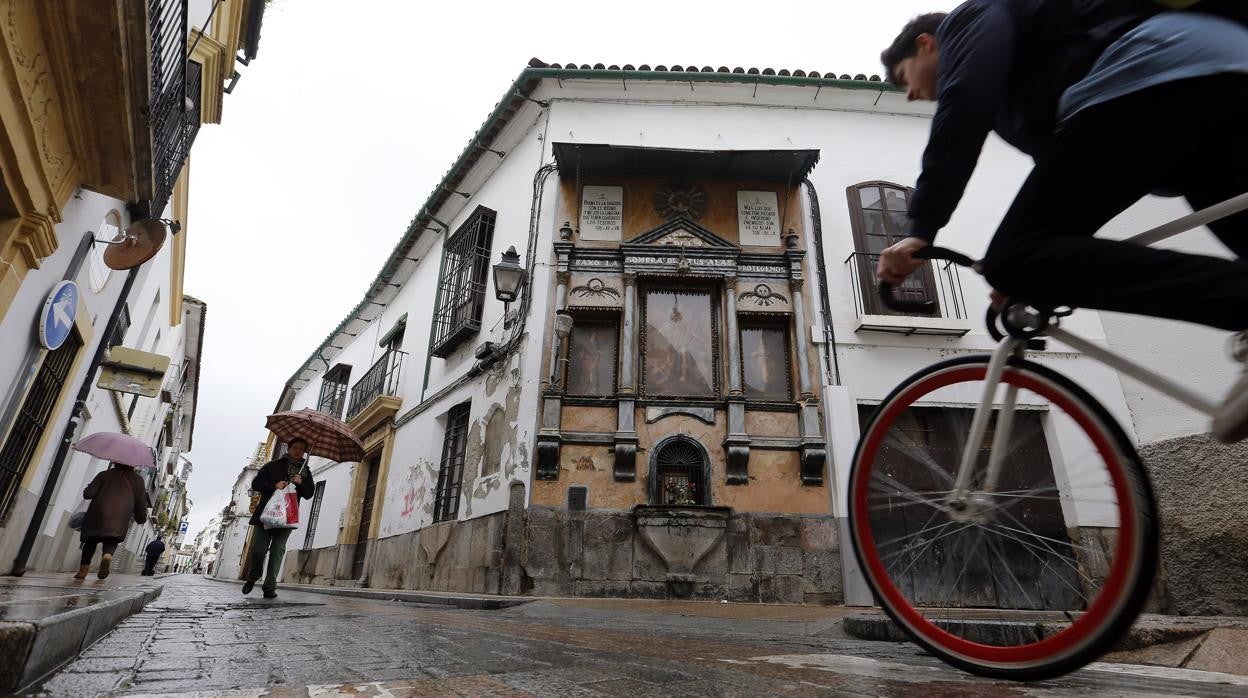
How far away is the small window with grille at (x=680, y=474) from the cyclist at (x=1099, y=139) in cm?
678

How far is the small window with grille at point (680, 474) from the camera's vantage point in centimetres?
805

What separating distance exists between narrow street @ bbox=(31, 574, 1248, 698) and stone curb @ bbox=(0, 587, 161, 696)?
0.04 m

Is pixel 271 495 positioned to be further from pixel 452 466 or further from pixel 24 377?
pixel 452 466

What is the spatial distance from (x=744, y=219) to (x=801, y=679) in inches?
351

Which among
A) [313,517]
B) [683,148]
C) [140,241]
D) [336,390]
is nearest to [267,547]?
[140,241]

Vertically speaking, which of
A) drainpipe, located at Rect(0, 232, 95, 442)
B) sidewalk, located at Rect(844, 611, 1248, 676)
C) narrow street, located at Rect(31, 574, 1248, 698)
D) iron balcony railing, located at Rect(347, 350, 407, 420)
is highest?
iron balcony railing, located at Rect(347, 350, 407, 420)

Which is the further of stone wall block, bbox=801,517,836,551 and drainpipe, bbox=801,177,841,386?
drainpipe, bbox=801,177,841,386

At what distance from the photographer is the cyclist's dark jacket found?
1.45 metres

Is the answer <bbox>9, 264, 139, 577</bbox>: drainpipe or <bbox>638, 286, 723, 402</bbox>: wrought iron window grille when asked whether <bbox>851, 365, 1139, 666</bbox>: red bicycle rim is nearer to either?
<bbox>638, 286, 723, 402</bbox>: wrought iron window grille

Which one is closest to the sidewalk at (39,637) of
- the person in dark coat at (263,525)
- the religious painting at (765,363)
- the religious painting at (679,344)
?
the person in dark coat at (263,525)

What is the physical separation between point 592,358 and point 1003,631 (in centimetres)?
754

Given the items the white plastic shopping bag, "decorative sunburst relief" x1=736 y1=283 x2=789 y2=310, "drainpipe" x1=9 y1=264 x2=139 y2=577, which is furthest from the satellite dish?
"decorative sunburst relief" x1=736 y1=283 x2=789 y2=310

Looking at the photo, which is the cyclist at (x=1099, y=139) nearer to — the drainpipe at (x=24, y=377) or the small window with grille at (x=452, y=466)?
the drainpipe at (x=24, y=377)

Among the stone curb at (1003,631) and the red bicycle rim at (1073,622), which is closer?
the red bicycle rim at (1073,622)
